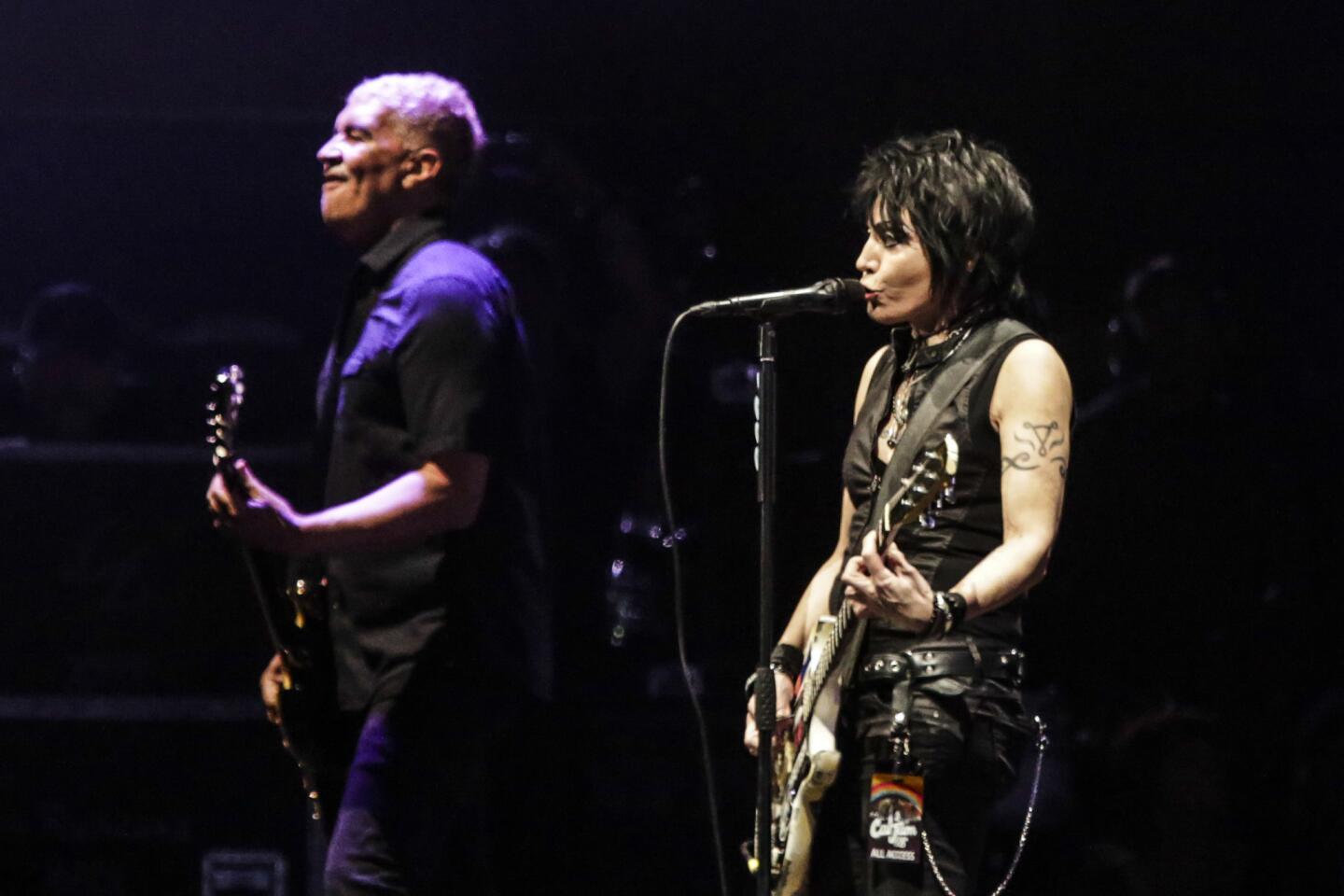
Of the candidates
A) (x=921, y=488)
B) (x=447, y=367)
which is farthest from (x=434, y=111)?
(x=921, y=488)

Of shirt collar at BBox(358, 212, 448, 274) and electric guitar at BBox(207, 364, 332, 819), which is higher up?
shirt collar at BBox(358, 212, 448, 274)

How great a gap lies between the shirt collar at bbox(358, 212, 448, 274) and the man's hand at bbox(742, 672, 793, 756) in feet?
3.82

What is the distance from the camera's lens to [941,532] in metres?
2.69

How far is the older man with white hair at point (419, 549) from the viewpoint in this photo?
301 cm

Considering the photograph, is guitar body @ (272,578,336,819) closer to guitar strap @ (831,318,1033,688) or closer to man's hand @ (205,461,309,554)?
man's hand @ (205,461,309,554)

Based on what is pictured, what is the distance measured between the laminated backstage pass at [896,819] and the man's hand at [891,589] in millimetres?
238

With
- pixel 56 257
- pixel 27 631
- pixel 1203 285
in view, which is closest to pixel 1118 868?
pixel 1203 285

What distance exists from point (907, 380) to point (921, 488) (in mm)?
364

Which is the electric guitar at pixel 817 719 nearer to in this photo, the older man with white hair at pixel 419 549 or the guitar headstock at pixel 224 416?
the older man with white hair at pixel 419 549

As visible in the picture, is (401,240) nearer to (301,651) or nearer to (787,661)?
(301,651)

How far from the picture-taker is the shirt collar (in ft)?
11.0

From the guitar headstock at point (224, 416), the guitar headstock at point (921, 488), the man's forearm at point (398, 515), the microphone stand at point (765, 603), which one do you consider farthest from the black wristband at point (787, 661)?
the guitar headstock at point (224, 416)

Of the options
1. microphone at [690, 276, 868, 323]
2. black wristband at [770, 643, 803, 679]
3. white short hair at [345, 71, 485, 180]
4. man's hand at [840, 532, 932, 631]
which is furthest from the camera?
white short hair at [345, 71, 485, 180]

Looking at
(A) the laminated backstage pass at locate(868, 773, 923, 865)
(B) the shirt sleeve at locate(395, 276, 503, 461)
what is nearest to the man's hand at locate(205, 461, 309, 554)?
(B) the shirt sleeve at locate(395, 276, 503, 461)
